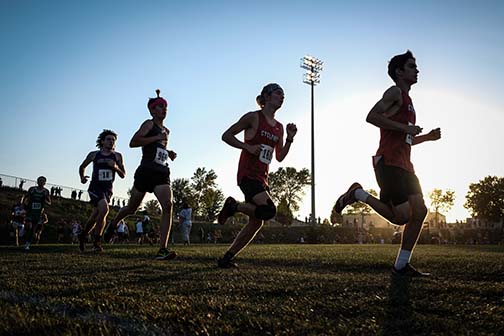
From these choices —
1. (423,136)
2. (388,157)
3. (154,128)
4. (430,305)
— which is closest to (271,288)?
(430,305)

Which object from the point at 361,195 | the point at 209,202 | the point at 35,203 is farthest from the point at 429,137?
A: the point at 209,202

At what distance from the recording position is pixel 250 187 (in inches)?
218

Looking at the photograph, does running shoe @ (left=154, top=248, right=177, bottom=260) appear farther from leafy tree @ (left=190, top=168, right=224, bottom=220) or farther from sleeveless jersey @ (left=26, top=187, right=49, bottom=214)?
leafy tree @ (left=190, top=168, right=224, bottom=220)

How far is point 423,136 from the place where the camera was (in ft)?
17.5

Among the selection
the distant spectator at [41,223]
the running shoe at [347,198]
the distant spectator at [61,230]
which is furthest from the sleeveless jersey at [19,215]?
the distant spectator at [61,230]

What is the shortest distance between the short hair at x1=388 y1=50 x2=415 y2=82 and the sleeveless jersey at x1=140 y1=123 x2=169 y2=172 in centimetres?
378

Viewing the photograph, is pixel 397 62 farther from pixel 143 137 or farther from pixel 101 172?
pixel 101 172

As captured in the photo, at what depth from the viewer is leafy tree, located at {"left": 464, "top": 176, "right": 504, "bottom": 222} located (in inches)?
3204

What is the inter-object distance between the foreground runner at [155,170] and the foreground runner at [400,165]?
322cm

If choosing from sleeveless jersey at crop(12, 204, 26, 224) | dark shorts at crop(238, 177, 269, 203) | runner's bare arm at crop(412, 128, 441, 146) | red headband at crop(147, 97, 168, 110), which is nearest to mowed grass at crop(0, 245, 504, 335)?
dark shorts at crop(238, 177, 269, 203)

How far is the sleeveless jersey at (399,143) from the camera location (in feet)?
15.8

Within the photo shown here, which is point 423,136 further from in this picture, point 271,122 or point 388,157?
point 271,122

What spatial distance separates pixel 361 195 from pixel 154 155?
3.50m

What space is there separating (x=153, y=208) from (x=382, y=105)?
81.6 meters
